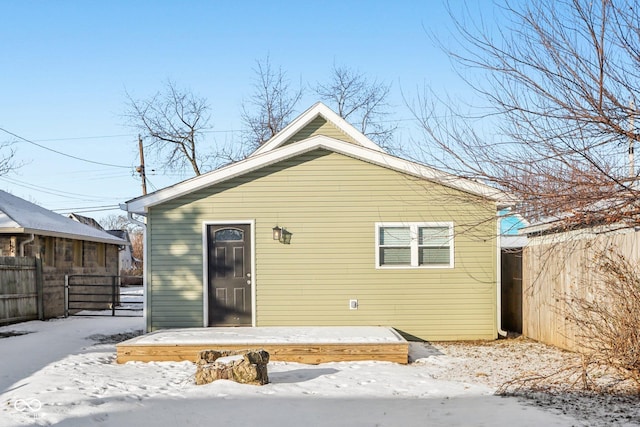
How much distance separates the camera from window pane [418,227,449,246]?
10000 millimetres

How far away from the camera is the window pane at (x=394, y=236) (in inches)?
395

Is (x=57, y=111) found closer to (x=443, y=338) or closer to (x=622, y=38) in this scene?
(x=443, y=338)

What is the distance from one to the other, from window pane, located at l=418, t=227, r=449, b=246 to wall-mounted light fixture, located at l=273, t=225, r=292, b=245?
2288 mm

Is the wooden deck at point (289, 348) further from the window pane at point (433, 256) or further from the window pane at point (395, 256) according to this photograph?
the window pane at point (433, 256)

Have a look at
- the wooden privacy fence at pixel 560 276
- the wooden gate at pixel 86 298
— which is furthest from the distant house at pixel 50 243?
the wooden privacy fence at pixel 560 276

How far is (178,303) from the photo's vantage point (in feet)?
32.8

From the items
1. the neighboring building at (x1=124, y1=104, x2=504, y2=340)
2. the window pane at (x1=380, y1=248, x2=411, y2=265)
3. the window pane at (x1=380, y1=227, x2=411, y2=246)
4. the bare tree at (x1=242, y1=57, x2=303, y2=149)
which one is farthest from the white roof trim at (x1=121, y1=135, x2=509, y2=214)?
the bare tree at (x1=242, y1=57, x2=303, y2=149)

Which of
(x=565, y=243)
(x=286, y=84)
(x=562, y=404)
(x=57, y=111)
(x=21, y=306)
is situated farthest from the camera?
(x=286, y=84)

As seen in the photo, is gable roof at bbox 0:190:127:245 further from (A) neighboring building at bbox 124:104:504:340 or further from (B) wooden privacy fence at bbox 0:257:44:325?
(A) neighboring building at bbox 124:104:504:340

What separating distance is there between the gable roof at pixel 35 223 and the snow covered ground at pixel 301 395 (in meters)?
5.17

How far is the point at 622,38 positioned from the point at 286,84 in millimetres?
24458

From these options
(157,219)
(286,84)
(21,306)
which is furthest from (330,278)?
(286,84)

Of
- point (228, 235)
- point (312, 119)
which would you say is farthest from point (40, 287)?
point (312, 119)

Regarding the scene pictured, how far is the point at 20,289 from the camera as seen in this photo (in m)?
13.0
